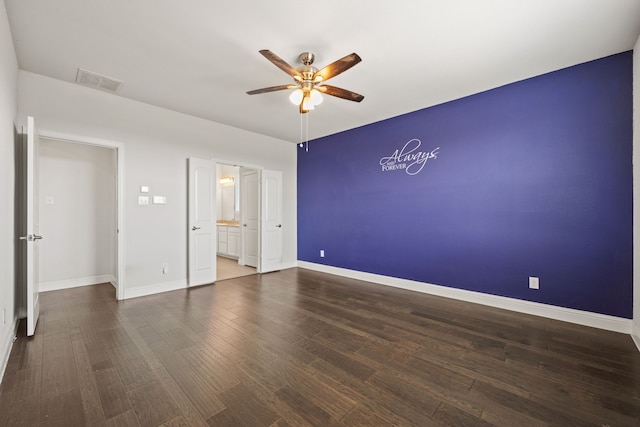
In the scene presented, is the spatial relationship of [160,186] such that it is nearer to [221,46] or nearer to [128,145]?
[128,145]

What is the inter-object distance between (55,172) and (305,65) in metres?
4.48

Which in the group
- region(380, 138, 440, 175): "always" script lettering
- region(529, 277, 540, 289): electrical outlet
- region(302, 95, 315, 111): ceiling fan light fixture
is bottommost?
region(529, 277, 540, 289): electrical outlet

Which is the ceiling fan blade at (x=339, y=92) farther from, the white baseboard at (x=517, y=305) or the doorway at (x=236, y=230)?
the doorway at (x=236, y=230)

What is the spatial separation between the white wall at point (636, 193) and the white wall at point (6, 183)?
538 cm

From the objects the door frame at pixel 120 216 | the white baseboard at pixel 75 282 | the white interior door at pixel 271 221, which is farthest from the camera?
the white interior door at pixel 271 221

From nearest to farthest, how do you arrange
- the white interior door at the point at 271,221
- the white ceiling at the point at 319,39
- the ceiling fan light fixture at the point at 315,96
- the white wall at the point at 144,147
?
the white ceiling at the point at 319,39 < the ceiling fan light fixture at the point at 315,96 < the white wall at the point at 144,147 < the white interior door at the point at 271,221

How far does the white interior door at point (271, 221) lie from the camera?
225 inches

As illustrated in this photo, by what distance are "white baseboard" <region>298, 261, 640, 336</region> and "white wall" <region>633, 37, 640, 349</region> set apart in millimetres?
211

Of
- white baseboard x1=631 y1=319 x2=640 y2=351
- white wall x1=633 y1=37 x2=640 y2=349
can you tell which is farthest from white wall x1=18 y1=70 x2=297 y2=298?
white baseboard x1=631 y1=319 x2=640 y2=351

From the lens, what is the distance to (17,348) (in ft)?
8.09

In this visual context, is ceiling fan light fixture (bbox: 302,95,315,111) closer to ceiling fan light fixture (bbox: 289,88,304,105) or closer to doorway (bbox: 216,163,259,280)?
ceiling fan light fixture (bbox: 289,88,304,105)

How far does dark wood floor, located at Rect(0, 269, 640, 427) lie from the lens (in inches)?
66.9

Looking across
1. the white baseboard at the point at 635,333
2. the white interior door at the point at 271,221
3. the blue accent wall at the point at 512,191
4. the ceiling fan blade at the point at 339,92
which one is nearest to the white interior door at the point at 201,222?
the white interior door at the point at 271,221

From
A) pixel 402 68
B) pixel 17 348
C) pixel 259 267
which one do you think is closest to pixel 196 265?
pixel 259 267
